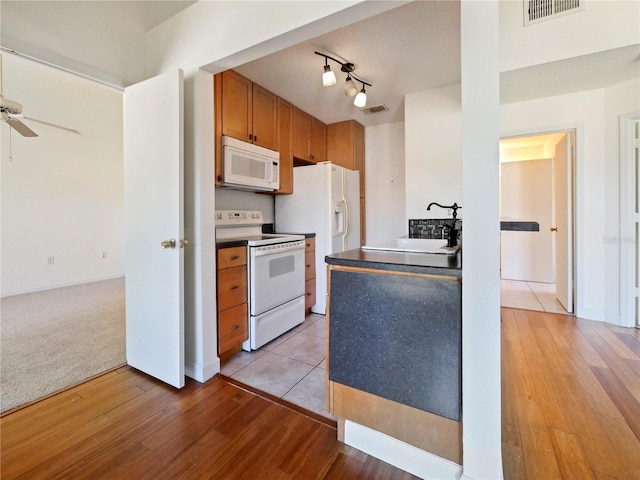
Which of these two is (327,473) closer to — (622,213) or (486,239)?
(486,239)

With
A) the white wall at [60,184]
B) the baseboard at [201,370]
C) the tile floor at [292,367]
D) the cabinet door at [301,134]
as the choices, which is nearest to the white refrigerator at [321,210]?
the cabinet door at [301,134]

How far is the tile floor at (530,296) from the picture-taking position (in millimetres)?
3402

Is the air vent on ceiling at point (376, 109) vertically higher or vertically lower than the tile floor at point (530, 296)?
higher

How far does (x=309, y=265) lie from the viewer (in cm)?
323

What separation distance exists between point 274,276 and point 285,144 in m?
1.59

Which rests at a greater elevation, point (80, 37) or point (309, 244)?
point (80, 37)

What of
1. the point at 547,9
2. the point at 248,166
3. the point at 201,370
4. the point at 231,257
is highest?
the point at 547,9

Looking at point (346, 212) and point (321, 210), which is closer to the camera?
point (321, 210)

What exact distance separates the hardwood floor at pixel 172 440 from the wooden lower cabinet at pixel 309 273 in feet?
4.91

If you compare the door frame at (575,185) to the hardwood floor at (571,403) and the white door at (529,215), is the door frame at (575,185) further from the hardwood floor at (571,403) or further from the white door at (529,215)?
the white door at (529,215)

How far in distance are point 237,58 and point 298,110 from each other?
1786 millimetres

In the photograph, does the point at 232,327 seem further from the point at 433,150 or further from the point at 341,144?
the point at 341,144

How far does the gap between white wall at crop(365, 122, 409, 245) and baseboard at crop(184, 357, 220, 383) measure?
292 centimetres

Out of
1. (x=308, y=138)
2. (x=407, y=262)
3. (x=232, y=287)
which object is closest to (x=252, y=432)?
(x=232, y=287)
